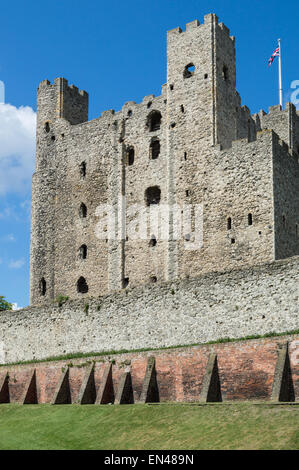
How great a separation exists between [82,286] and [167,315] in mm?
16274

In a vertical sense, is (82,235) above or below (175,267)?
above

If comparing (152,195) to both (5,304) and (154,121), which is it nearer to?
(154,121)

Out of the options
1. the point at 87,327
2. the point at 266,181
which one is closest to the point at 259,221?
the point at 266,181

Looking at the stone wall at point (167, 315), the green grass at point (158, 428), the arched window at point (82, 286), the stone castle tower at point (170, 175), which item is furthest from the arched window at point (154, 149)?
the green grass at point (158, 428)

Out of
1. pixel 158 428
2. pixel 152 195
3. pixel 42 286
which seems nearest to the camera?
pixel 158 428

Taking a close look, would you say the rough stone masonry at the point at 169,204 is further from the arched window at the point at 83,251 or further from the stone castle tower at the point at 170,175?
the arched window at the point at 83,251

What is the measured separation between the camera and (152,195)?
145ft

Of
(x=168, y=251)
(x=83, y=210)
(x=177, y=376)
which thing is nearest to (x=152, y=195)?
(x=168, y=251)

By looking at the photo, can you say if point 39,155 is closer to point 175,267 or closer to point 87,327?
point 175,267

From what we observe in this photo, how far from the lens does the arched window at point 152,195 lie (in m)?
43.8

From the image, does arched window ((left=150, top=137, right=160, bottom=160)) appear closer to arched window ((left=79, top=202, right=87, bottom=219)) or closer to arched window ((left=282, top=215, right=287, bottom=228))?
arched window ((left=79, top=202, right=87, bottom=219))

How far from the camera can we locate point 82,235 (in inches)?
1863
